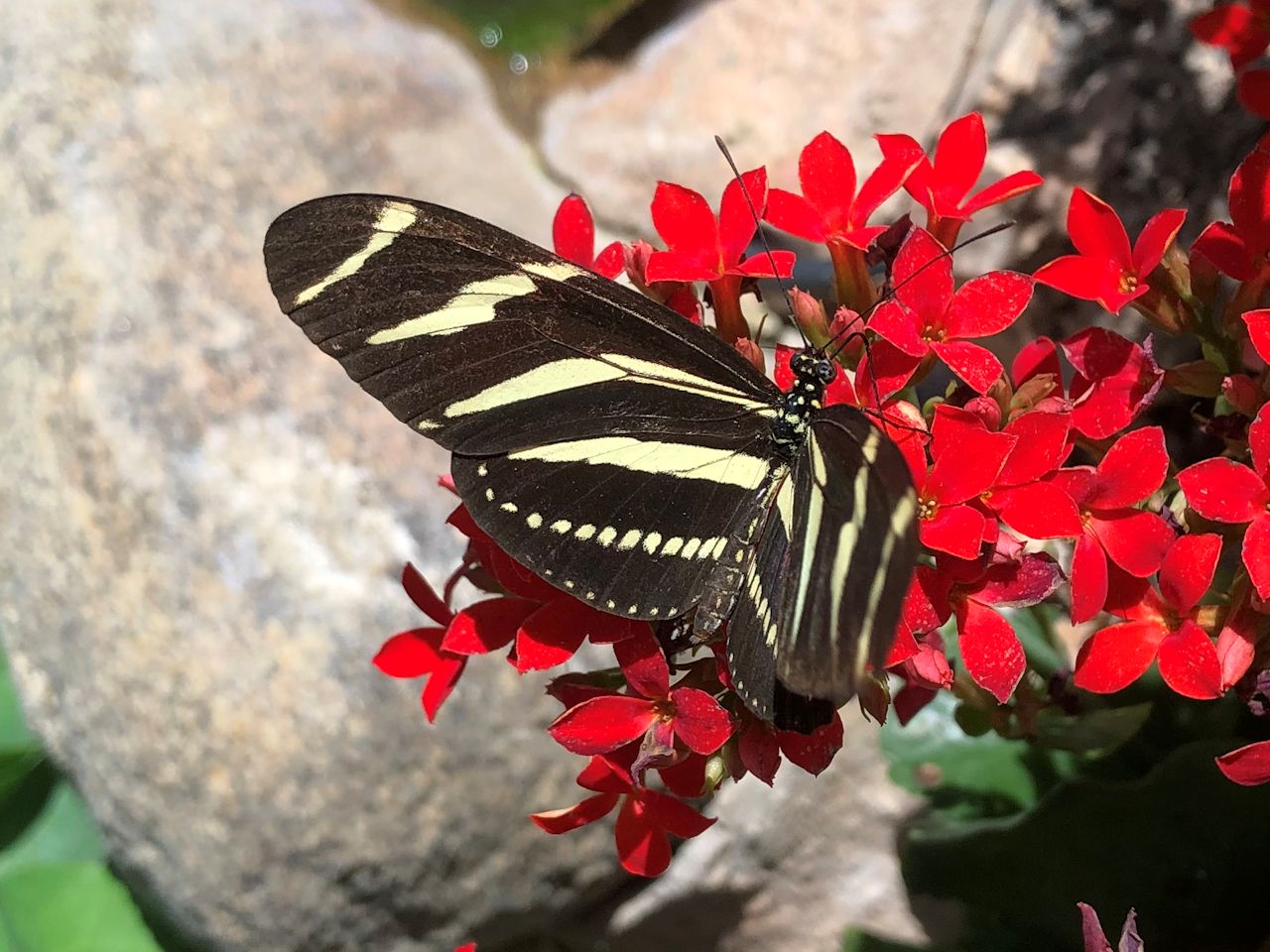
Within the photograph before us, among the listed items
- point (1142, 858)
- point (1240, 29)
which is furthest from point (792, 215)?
point (1142, 858)

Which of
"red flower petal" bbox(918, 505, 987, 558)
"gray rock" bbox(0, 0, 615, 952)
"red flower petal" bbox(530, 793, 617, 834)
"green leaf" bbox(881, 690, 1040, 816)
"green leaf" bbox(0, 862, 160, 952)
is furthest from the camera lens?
"green leaf" bbox(0, 862, 160, 952)

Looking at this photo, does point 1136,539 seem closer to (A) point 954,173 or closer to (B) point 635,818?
(A) point 954,173

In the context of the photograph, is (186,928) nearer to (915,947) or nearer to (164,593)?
(164,593)

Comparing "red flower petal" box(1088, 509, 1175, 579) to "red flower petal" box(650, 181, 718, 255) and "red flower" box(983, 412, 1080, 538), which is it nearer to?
"red flower" box(983, 412, 1080, 538)

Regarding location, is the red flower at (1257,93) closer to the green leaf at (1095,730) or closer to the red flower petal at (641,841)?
the green leaf at (1095,730)

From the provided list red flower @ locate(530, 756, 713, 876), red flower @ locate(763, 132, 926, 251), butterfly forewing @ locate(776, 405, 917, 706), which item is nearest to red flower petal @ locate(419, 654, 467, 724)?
red flower @ locate(530, 756, 713, 876)

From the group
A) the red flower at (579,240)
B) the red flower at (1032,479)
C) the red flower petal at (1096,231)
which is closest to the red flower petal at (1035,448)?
the red flower at (1032,479)
